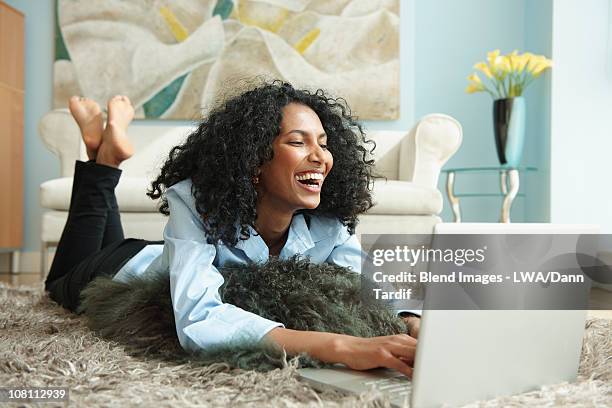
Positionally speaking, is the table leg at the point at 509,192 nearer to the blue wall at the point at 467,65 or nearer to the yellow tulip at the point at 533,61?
the yellow tulip at the point at 533,61

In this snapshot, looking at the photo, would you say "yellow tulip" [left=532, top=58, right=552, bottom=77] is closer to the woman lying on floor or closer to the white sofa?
the white sofa

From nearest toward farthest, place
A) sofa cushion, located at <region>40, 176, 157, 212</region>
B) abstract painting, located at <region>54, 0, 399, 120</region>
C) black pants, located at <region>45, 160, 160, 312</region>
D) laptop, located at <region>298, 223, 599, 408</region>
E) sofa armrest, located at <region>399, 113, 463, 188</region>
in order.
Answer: laptop, located at <region>298, 223, 599, 408</region> → black pants, located at <region>45, 160, 160, 312</region> → sofa cushion, located at <region>40, 176, 157, 212</region> → sofa armrest, located at <region>399, 113, 463, 188</region> → abstract painting, located at <region>54, 0, 399, 120</region>

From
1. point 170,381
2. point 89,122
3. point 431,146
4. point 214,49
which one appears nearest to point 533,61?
point 431,146

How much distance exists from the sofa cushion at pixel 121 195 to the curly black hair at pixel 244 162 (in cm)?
139

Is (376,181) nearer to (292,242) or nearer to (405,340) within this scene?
(292,242)

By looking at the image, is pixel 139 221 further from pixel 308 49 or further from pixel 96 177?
pixel 308 49

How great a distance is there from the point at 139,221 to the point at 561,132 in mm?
2441

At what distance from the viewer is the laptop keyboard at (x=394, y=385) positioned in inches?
32.8

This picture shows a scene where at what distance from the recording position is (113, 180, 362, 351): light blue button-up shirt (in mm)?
1038

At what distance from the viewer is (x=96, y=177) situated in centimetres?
188

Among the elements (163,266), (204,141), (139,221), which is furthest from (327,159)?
(139,221)

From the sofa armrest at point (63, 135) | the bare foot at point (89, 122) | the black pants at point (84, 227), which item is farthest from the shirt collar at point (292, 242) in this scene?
the sofa armrest at point (63, 135)

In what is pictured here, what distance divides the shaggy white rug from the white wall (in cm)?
270

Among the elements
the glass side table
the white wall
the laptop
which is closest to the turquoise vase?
the glass side table
